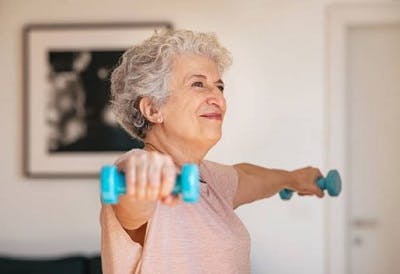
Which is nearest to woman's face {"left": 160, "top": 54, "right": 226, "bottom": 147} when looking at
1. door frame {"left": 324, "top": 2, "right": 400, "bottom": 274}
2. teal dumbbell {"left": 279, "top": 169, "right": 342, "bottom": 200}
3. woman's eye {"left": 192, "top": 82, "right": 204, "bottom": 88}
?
woman's eye {"left": 192, "top": 82, "right": 204, "bottom": 88}

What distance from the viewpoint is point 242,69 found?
150cm

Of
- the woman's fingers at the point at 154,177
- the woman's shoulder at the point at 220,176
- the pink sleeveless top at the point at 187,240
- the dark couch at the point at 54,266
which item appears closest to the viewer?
the woman's fingers at the point at 154,177

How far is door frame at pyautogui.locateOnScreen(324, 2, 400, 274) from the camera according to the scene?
150cm

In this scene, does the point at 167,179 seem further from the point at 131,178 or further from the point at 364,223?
the point at 364,223

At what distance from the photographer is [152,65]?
2.59 feet

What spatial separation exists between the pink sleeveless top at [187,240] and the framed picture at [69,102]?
961mm

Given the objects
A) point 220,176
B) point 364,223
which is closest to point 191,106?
point 220,176

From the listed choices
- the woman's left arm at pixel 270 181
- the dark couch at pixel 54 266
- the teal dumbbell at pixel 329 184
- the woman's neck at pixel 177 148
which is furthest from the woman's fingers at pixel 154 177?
the dark couch at pixel 54 266

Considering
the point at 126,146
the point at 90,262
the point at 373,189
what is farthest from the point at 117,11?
the point at 373,189

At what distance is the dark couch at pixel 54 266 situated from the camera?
1.70 m

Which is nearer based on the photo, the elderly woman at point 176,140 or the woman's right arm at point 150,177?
the woman's right arm at point 150,177

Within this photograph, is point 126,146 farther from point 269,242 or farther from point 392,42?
point 392,42

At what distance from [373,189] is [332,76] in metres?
0.34

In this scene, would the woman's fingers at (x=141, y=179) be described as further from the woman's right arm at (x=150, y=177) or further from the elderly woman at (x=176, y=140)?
the elderly woman at (x=176, y=140)
